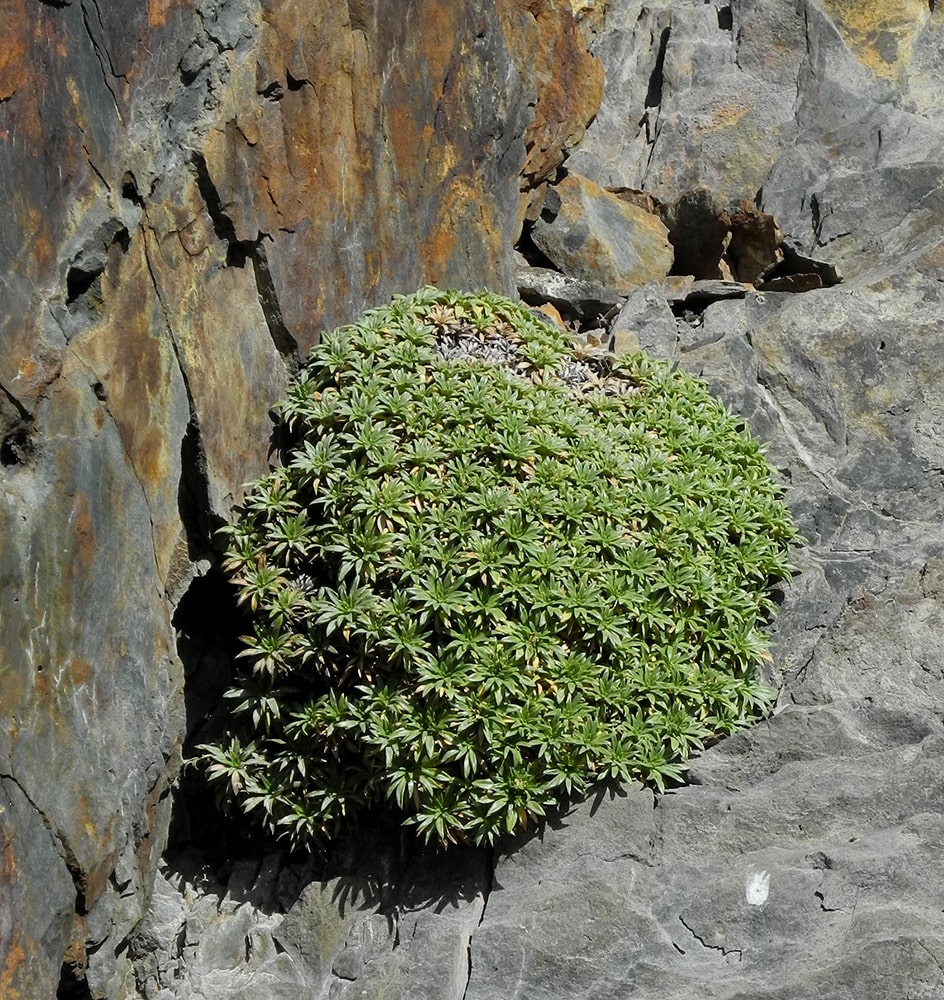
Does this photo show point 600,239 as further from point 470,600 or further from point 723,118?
point 470,600

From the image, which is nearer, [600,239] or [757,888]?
[757,888]

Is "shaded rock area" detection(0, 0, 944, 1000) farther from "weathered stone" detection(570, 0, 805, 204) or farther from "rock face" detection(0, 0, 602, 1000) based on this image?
"weathered stone" detection(570, 0, 805, 204)

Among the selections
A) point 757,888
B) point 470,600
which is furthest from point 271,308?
point 757,888

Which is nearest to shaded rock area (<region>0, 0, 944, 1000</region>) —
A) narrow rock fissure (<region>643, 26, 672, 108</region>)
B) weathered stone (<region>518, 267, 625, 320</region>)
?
weathered stone (<region>518, 267, 625, 320</region>)

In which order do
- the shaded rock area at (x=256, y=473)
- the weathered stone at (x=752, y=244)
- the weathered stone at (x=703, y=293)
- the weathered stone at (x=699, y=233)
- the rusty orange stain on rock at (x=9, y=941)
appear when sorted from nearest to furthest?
the rusty orange stain on rock at (x=9, y=941) < the shaded rock area at (x=256, y=473) < the weathered stone at (x=703, y=293) < the weathered stone at (x=752, y=244) < the weathered stone at (x=699, y=233)

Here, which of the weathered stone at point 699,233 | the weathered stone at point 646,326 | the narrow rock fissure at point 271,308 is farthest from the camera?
the weathered stone at point 699,233

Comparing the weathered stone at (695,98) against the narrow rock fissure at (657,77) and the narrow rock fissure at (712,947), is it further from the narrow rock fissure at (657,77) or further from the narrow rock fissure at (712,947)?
the narrow rock fissure at (712,947)

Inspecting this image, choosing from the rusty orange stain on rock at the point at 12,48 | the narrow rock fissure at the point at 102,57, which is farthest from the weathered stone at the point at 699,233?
the rusty orange stain on rock at the point at 12,48
